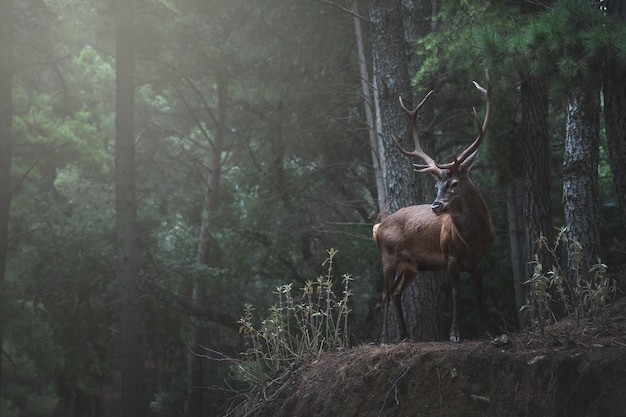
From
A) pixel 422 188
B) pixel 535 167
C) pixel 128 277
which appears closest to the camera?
pixel 535 167

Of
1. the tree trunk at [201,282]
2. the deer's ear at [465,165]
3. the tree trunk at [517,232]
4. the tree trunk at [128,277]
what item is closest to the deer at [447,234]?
the deer's ear at [465,165]

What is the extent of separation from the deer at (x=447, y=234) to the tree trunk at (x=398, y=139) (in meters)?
1.83

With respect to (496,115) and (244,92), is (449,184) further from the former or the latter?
(244,92)

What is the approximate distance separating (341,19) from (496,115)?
6.43 m

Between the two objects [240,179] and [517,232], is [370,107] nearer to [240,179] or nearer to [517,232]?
[517,232]

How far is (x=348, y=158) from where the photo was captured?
18906 millimetres

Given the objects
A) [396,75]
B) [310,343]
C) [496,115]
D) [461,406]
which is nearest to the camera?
[461,406]

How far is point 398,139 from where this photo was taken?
9.55 m

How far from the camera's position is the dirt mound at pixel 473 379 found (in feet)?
16.9

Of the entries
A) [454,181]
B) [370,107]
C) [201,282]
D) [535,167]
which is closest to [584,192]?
[535,167]

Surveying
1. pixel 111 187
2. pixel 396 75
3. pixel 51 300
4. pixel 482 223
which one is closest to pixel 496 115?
pixel 396 75

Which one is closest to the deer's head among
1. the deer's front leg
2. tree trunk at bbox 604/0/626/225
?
the deer's front leg

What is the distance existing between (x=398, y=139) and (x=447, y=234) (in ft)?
9.25

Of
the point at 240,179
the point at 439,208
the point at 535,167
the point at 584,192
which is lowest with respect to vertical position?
the point at 439,208
